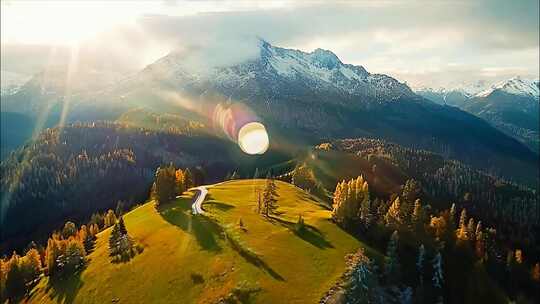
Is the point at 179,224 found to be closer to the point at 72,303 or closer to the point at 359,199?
the point at 72,303

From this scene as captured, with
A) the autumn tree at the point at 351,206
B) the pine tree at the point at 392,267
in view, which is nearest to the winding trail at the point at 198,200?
the autumn tree at the point at 351,206

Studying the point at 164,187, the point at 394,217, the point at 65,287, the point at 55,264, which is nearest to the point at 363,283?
the point at 394,217

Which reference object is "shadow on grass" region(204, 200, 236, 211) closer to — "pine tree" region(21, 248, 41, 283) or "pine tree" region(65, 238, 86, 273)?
"pine tree" region(65, 238, 86, 273)

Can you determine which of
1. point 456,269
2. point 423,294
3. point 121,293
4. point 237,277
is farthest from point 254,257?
point 456,269

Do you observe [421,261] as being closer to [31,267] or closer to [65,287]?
[65,287]

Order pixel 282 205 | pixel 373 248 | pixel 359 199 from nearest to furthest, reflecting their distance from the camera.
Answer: pixel 373 248
pixel 359 199
pixel 282 205

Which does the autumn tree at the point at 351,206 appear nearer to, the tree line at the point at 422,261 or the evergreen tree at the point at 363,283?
the tree line at the point at 422,261

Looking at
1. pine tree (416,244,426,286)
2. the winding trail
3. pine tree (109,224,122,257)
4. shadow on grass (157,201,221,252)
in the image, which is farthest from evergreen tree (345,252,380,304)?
pine tree (109,224,122,257)

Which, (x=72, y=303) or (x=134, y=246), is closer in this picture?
(x=72, y=303)
